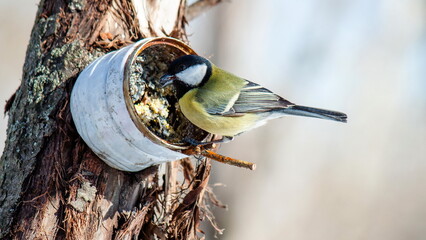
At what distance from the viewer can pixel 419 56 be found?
705cm

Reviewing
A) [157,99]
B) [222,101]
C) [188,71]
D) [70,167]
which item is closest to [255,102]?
[222,101]

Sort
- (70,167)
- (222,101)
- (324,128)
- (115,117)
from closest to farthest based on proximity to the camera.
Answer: (115,117) → (70,167) → (222,101) → (324,128)

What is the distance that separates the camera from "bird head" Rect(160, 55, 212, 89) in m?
2.47

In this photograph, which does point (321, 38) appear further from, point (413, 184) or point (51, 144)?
point (51, 144)

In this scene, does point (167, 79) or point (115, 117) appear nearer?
point (115, 117)

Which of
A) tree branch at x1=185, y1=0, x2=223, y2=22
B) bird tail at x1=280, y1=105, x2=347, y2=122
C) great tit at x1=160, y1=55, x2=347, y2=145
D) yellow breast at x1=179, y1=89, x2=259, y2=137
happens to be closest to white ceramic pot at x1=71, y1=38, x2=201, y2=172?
great tit at x1=160, y1=55, x2=347, y2=145

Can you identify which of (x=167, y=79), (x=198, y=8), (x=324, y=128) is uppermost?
(x=198, y=8)

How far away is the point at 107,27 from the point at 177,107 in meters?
0.60

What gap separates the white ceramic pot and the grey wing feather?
503mm

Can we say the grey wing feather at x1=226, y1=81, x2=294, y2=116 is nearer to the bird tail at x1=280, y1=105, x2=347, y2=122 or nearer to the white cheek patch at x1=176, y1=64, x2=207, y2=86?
the bird tail at x1=280, y1=105, x2=347, y2=122

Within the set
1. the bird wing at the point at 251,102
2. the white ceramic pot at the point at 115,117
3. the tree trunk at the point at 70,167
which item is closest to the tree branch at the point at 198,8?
the tree trunk at the point at 70,167

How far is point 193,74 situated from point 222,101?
0.73 ft

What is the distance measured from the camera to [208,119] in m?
2.55

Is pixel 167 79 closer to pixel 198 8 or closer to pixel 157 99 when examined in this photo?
pixel 157 99
